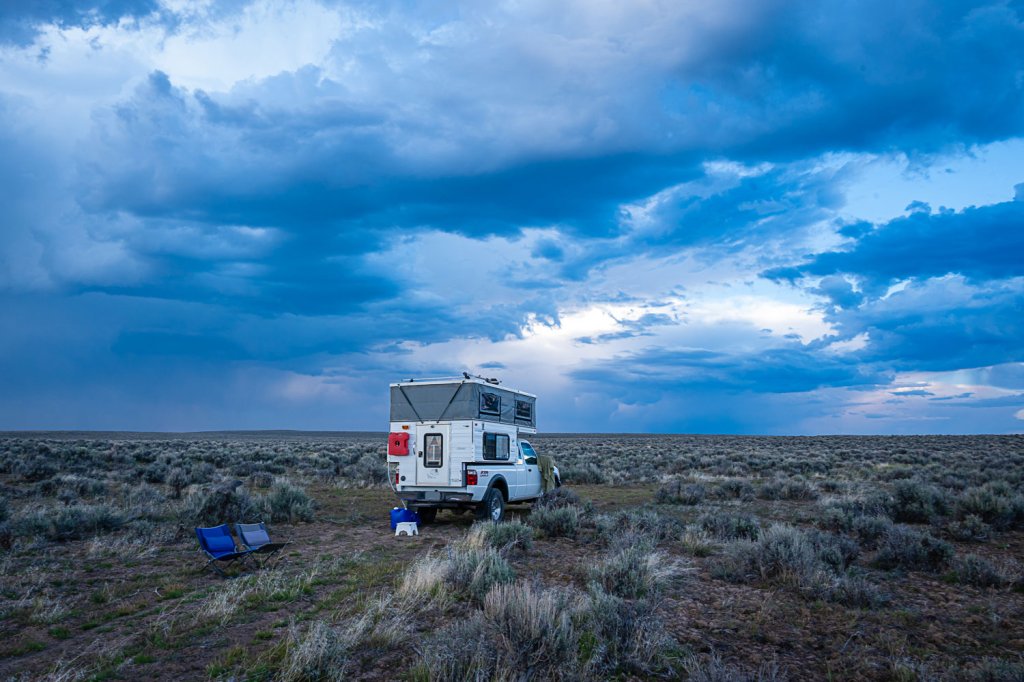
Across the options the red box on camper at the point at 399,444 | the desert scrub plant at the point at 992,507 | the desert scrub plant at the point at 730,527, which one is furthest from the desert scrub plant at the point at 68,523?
the desert scrub plant at the point at 992,507

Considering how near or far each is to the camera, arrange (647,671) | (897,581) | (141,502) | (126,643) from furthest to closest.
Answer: (141,502) < (897,581) < (126,643) < (647,671)

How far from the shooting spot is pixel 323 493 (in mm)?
19906

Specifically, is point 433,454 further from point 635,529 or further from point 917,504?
point 917,504

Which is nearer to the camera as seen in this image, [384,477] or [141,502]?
[141,502]

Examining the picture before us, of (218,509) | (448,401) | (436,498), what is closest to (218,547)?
(218,509)

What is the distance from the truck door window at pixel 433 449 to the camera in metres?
13.8

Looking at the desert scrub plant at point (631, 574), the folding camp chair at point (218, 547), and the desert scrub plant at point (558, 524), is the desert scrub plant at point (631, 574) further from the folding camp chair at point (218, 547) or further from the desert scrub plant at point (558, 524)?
the folding camp chair at point (218, 547)

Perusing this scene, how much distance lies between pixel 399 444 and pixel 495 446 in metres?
2.25

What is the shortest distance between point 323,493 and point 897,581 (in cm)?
1620

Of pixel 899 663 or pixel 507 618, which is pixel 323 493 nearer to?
pixel 507 618

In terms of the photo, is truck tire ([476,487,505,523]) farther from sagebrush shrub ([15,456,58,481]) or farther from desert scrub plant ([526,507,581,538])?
sagebrush shrub ([15,456,58,481])

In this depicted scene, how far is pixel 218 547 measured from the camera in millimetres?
9406

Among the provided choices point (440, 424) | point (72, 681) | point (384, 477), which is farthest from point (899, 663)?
point (384, 477)

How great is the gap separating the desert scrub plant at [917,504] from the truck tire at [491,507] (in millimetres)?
9015
